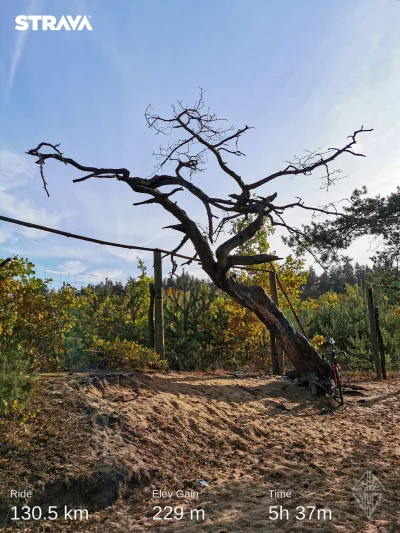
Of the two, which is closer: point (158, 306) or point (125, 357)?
point (125, 357)

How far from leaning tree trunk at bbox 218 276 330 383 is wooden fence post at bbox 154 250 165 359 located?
3.33 ft

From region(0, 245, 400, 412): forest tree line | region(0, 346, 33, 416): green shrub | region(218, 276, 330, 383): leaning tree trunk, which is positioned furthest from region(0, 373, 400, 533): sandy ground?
region(218, 276, 330, 383): leaning tree trunk

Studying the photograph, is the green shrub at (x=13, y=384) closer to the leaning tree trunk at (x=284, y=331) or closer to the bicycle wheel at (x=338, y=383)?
the leaning tree trunk at (x=284, y=331)

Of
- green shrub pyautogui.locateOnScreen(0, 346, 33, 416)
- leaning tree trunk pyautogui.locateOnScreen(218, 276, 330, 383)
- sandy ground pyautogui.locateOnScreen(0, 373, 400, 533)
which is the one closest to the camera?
sandy ground pyautogui.locateOnScreen(0, 373, 400, 533)

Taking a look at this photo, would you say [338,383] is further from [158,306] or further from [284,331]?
[158,306]

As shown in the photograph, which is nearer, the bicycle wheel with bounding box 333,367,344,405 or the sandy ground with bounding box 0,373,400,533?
the sandy ground with bounding box 0,373,400,533

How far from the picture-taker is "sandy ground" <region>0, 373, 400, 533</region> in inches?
111

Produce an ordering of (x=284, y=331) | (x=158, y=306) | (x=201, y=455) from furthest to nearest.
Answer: (x=284, y=331) < (x=158, y=306) < (x=201, y=455)

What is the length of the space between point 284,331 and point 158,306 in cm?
211

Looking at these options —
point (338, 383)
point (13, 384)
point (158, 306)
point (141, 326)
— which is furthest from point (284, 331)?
point (13, 384)

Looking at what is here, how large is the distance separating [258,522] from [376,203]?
18.5ft

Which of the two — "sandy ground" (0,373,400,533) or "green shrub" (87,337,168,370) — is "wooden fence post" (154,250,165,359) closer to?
"green shrub" (87,337,168,370)

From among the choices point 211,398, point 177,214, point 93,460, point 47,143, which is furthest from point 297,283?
point 93,460

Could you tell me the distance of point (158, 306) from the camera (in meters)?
6.38
